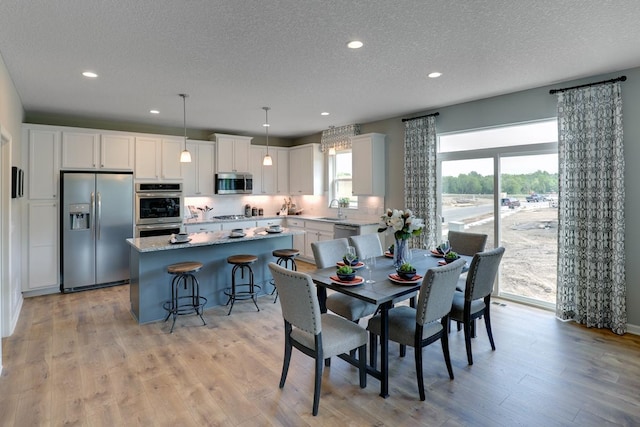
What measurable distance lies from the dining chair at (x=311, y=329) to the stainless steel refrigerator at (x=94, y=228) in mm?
4076

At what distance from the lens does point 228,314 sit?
4.24m

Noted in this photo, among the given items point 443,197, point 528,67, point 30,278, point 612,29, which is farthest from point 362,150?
point 30,278

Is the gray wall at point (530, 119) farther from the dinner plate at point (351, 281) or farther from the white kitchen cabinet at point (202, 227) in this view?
the white kitchen cabinet at point (202, 227)

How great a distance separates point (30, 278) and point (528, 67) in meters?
6.80

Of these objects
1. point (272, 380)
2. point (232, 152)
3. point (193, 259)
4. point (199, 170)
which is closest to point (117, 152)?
point (199, 170)

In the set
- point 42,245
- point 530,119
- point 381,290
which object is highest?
point 530,119

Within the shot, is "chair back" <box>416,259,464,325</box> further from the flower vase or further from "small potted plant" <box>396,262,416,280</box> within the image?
the flower vase

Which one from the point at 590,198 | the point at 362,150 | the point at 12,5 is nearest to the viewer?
the point at 12,5

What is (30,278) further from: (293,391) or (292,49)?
(292,49)

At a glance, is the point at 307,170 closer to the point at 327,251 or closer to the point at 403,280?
the point at 327,251

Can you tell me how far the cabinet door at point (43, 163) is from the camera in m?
Answer: 4.95

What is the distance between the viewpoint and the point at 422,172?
5.34 metres

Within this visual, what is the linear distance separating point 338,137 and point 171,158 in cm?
309

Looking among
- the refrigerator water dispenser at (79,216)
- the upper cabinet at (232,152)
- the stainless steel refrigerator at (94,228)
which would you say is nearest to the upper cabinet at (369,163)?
the upper cabinet at (232,152)
